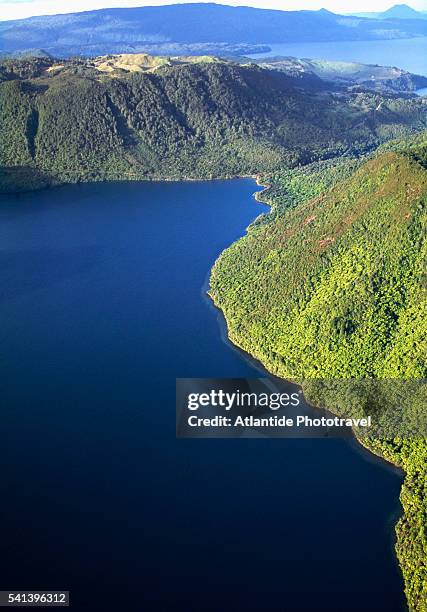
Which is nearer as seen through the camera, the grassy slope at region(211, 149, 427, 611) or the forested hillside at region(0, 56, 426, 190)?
the grassy slope at region(211, 149, 427, 611)

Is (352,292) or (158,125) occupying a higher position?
(158,125)

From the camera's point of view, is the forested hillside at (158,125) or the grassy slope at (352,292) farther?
the forested hillside at (158,125)

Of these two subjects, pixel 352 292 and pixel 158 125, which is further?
pixel 158 125

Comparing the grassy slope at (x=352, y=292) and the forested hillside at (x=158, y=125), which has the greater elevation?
the forested hillside at (x=158, y=125)

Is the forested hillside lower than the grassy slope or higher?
higher

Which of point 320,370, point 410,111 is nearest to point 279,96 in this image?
point 410,111
